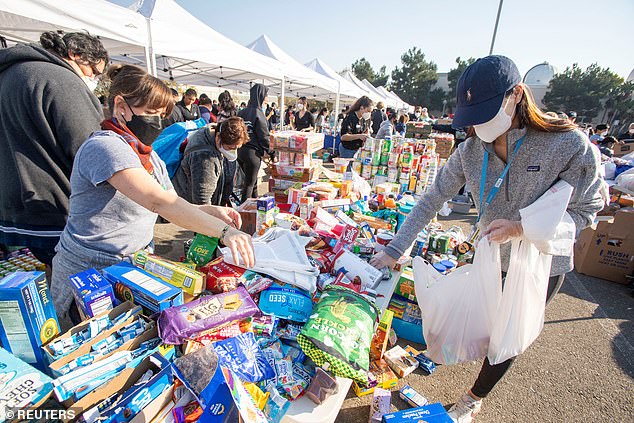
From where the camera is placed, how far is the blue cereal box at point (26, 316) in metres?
0.90

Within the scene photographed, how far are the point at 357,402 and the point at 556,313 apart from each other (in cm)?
258

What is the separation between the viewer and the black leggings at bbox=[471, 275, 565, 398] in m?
1.57

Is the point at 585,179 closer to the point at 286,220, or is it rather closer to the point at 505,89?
the point at 505,89

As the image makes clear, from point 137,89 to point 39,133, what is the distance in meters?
0.81

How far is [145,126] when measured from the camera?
139 centimetres

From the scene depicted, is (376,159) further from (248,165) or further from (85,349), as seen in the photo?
(85,349)

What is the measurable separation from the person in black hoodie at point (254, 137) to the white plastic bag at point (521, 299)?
358 cm

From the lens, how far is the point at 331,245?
6.35 feet

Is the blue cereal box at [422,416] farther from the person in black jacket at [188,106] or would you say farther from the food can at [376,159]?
the person in black jacket at [188,106]

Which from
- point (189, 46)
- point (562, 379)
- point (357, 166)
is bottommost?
point (562, 379)

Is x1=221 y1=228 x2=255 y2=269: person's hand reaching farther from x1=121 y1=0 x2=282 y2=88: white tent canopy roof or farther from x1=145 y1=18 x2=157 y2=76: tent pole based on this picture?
x1=121 y1=0 x2=282 y2=88: white tent canopy roof

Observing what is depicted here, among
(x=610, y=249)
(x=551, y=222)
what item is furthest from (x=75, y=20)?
(x=610, y=249)

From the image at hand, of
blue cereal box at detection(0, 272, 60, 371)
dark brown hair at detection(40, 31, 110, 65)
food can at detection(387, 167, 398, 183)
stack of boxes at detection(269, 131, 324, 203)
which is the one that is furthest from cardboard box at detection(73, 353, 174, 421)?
food can at detection(387, 167, 398, 183)

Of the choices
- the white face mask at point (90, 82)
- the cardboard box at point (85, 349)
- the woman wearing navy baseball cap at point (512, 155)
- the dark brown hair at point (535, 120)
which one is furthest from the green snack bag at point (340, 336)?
the white face mask at point (90, 82)
